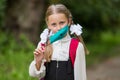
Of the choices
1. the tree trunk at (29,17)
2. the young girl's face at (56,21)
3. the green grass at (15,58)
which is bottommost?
the green grass at (15,58)

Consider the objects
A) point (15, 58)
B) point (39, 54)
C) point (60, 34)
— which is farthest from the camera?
point (15, 58)

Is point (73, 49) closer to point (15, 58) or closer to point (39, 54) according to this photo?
point (39, 54)

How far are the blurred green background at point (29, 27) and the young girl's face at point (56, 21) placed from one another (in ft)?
5.82

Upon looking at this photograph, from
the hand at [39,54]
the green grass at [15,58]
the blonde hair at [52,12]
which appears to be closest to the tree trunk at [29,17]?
the green grass at [15,58]

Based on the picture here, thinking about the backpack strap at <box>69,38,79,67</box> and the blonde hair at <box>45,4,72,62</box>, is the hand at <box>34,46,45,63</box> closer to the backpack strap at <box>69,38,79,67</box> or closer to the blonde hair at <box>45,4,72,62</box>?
the blonde hair at <box>45,4,72,62</box>

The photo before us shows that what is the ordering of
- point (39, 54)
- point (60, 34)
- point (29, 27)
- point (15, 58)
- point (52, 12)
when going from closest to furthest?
1. point (39, 54)
2. point (60, 34)
3. point (52, 12)
4. point (15, 58)
5. point (29, 27)

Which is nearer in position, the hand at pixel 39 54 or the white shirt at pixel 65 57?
the hand at pixel 39 54

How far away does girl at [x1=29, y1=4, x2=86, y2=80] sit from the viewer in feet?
19.1

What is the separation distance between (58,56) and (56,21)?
38 cm

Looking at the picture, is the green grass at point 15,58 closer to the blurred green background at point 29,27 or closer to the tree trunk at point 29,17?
the blurred green background at point 29,27

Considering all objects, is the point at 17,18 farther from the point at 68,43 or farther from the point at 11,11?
the point at 68,43

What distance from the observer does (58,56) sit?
19.2ft

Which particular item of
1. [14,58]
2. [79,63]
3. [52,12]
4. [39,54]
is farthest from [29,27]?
[39,54]

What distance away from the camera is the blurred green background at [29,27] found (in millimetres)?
10984
